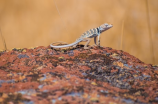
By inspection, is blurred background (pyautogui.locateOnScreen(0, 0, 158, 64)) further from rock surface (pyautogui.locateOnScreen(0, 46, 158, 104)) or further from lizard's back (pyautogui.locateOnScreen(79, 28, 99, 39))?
rock surface (pyautogui.locateOnScreen(0, 46, 158, 104))

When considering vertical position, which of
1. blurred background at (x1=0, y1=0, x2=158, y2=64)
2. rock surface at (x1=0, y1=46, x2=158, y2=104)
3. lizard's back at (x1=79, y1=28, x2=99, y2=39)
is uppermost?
blurred background at (x1=0, y1=0, x2=158, y2=64)

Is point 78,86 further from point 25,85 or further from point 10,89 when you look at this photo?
point 10,89

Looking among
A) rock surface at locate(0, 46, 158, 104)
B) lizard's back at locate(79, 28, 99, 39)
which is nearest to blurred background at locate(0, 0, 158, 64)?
lizard's back at locate(79, 28, 99, 39)

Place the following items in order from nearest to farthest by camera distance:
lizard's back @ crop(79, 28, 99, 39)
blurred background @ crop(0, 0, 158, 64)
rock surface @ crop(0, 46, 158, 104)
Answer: rock surface @ crop(0, 46, 158, 104), lizard's back @ crop(79, 28, 99, 39), blurred background @ crop(0, 0, 158, 64)

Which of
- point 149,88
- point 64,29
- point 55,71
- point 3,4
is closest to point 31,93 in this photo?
point 55,71

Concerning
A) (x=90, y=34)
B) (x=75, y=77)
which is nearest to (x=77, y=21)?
(x=90, y=34)

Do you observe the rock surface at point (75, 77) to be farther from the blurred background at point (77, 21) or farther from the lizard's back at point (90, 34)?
the blurred background at point (77, 21)
